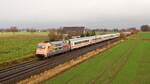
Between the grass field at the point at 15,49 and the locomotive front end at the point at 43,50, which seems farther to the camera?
the grass field at the point at 15,49

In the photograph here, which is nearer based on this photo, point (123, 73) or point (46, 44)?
point (123, 73)

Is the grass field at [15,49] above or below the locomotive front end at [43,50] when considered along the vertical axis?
below

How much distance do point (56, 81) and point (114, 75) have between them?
5.33 meters

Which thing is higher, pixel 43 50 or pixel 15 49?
pixel 43 50

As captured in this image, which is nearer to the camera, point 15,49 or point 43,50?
point 43,50

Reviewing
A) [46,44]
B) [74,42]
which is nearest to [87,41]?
[74,42]

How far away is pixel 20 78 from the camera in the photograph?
25547 millimetres

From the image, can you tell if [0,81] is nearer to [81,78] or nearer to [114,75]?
[81,78]

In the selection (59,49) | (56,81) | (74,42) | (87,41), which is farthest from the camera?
(87,41)

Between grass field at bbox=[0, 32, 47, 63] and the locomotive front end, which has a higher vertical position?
the locomotive front end

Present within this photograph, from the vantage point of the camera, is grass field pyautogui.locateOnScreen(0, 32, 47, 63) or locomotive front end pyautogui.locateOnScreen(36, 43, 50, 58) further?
grass field pyautogui.locateOnScreen(0, 32, 47, 63)

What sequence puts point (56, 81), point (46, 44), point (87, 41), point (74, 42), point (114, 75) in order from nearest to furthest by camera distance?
point (56, 81) < point (114, 75) < point (46, 44) < point (74, 42) < point (87, 41)

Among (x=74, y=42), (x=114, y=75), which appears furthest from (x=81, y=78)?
(x=74, y=42)

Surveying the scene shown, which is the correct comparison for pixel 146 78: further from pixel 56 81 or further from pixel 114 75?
pixel 56 81
